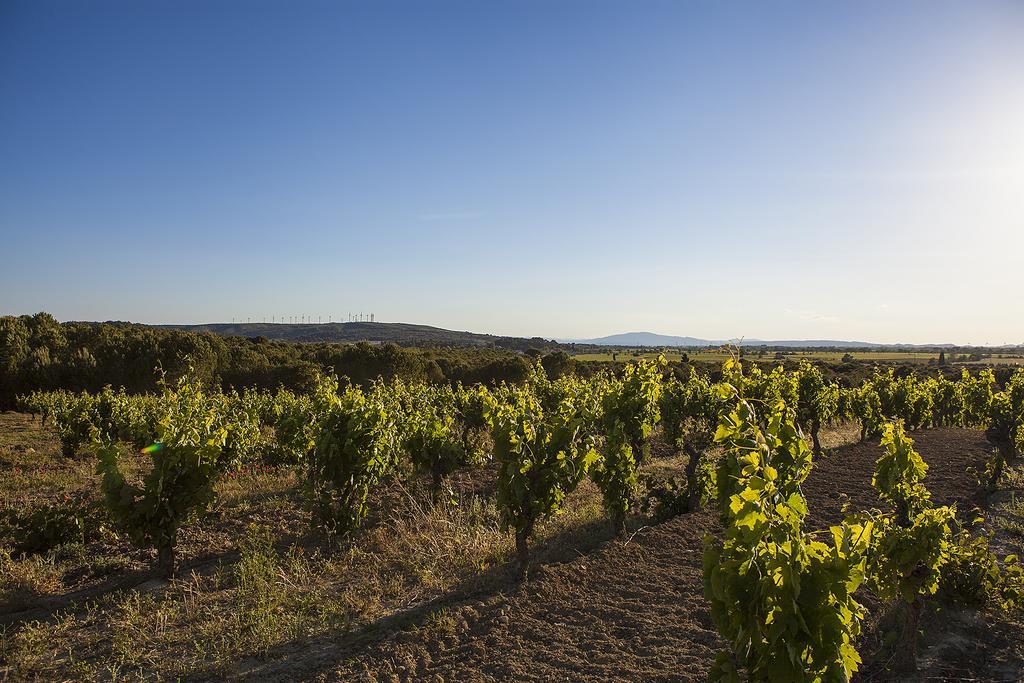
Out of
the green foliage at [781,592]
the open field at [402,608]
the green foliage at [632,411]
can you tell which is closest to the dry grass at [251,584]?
the open field at [402,608]

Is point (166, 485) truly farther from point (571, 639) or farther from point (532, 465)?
point (571, 639)

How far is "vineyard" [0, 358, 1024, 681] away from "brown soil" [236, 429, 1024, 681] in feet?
0.11

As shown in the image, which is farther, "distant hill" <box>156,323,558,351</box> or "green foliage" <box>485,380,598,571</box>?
"distant hill" <box>156,323,558,351</box>

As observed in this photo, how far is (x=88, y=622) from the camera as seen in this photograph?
5949 millimetres

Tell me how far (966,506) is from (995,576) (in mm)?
5733

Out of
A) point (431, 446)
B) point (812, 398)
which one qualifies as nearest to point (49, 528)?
point (431, 446)

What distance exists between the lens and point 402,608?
629 centimetres

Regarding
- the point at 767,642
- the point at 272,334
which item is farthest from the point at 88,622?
the point at 272,334

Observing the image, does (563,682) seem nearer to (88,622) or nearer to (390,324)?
(88,622)

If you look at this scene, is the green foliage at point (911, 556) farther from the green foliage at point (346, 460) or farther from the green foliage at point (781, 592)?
the green foliage at point (346, 460)

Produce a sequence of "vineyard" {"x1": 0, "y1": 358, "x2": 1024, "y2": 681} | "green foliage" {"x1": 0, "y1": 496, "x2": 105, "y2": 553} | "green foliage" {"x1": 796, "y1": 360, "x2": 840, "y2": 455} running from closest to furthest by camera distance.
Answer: "vineyard" {"x1": 0, "y1": 358, "x2": 1024, "y2": 681} → "green foliage" {"x1": 0, "y1": 496, "x2": 105, "y2": 553} → "green foliage" {"x1": 796, "y1": 360, "x2": 840, "y2": 455}

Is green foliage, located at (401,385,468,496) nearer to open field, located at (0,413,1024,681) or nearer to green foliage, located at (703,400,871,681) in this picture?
open field, located at (0,413,1024,681)

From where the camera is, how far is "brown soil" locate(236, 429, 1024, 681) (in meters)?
4.88

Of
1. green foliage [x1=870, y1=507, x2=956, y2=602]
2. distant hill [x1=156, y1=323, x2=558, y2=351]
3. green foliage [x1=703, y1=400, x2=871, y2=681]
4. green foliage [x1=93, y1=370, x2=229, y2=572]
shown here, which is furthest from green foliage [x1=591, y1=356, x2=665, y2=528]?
distant hill [x1=156, y1=323, x2=558, y2=351]
